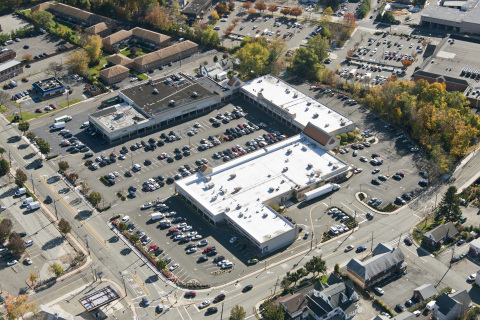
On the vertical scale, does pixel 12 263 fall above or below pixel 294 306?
below

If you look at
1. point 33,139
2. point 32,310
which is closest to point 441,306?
point 32,310

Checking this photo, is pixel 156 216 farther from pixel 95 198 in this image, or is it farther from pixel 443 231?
pixel 443 231

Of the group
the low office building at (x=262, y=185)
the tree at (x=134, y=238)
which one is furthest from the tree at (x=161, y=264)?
the low office building at (x=262, y=185)

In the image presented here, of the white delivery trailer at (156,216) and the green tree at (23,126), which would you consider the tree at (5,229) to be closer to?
the white delivery trailer at (156,216)

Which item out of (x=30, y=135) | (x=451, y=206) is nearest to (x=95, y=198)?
(x=30, y=135)

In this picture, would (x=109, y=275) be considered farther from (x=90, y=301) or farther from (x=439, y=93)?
(x=439, y=93)

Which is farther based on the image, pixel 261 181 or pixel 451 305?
pixel 261 181
